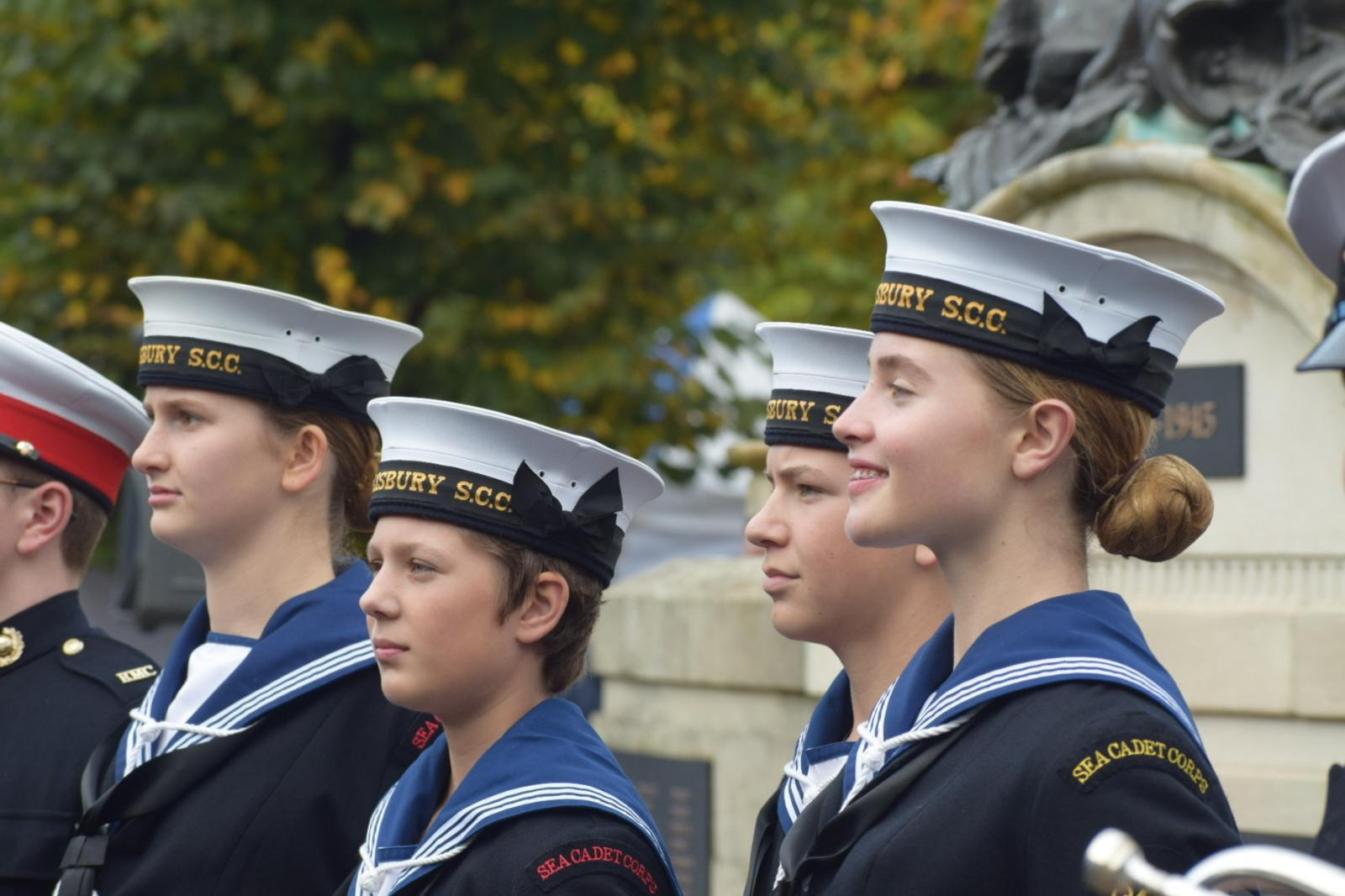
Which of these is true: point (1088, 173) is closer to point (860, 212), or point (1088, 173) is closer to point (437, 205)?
point (437, 205)

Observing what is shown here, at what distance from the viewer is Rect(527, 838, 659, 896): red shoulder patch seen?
3023mm

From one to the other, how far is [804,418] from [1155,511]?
3.59 ft

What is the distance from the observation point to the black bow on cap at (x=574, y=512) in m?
3.36

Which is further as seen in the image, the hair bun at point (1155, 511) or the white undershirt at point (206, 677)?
the white undershirt at point (206, 677)

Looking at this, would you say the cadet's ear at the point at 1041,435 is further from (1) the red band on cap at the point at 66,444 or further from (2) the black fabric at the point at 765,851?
(1) the red band on cap at the point at 66,444

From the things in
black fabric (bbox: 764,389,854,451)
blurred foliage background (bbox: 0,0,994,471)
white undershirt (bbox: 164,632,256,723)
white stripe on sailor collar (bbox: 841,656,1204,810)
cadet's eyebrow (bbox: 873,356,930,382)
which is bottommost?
white stripe on sailor collar (bbox: 841,656,1204,810)

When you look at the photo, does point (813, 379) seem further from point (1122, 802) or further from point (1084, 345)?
point (1122, 802)

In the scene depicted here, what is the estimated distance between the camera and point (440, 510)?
332cm

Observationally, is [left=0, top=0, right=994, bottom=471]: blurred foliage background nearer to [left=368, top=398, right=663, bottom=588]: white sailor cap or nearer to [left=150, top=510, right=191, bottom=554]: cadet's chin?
[left=150, top=510, right=191, bottom=554]: cadet's chin

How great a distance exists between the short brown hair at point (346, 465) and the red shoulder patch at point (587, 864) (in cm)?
111

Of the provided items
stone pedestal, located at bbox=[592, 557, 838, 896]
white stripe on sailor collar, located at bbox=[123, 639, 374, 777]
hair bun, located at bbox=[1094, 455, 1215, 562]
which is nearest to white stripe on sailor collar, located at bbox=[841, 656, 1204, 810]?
hair bun, located at bbox=[1094, 455, 1215, 562]

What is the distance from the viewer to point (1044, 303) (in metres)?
2.67

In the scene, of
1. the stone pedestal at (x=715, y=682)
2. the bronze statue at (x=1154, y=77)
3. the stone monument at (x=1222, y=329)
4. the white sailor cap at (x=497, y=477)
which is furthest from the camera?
the stone pedestal at (x=715, y=682)

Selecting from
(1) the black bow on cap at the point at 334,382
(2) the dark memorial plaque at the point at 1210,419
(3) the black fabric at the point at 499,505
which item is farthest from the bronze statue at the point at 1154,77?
(3) the black fabric at the point at 499,505
